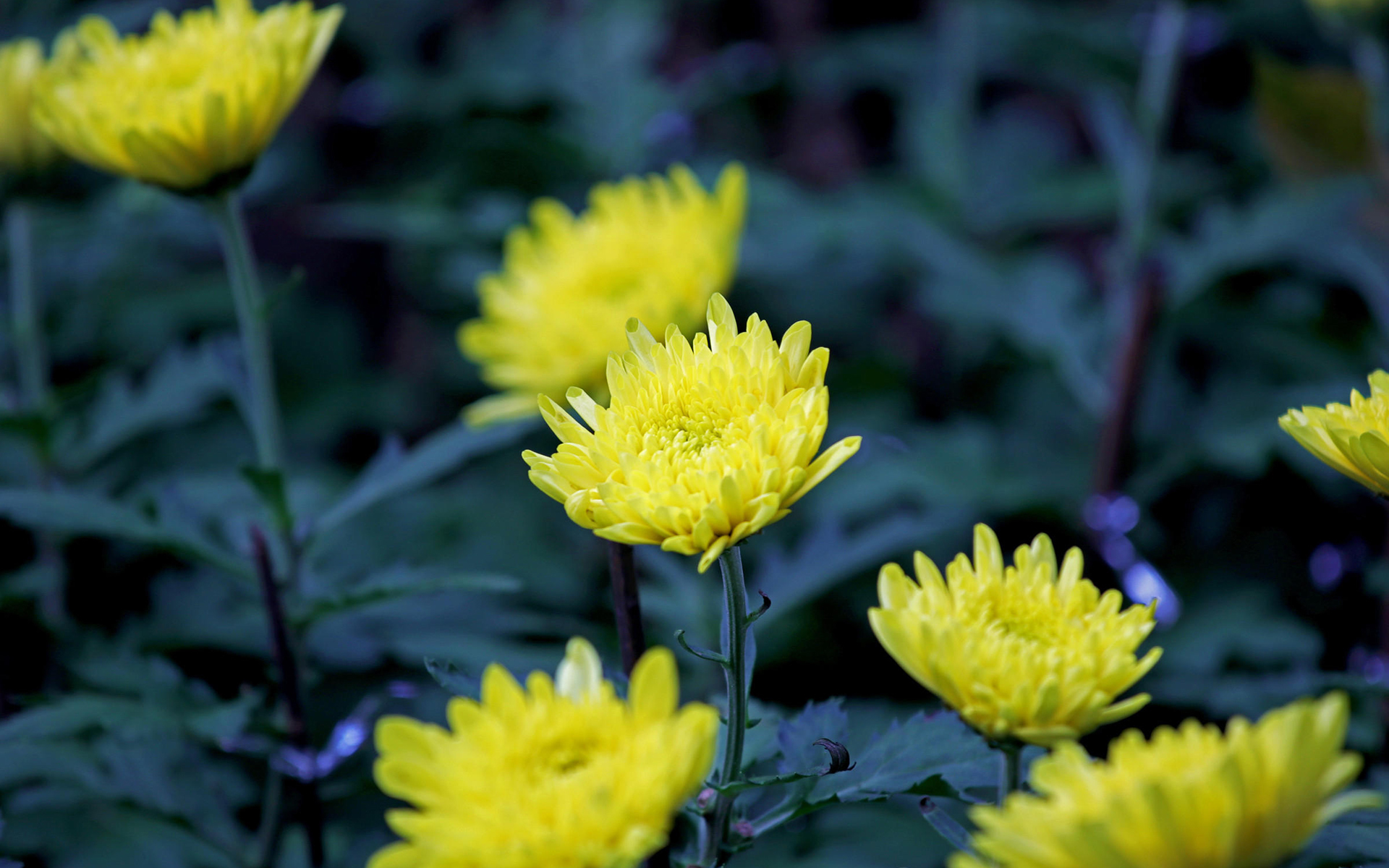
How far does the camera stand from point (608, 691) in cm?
59

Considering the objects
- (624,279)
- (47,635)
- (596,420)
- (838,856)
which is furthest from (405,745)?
(47,635)

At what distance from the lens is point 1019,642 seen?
0.59m

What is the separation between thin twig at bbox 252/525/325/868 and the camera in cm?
100

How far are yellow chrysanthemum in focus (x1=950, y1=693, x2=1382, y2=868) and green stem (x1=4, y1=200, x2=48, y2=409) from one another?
134cm

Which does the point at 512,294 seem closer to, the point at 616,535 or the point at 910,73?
the point at 616,535

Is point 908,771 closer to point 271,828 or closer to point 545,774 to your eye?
point 545,774

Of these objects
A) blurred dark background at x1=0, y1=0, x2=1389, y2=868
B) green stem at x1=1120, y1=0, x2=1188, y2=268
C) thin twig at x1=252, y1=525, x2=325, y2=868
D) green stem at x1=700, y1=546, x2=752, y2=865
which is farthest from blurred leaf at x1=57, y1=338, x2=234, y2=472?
green stem at x1=1120, y1=0, x2=1188, y2=268

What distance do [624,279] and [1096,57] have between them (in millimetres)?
1134

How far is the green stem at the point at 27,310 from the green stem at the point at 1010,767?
1282 millimetres

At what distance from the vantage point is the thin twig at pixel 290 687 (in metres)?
1.00

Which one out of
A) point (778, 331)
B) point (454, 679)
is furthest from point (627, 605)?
point (778, 331)

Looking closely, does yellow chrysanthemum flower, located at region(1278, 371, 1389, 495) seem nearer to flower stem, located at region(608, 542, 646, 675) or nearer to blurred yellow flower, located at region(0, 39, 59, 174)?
flower stem, located at region(608, 542, 646, 675)

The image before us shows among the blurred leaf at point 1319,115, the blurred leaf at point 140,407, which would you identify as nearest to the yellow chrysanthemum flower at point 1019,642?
the blurred leaf at point 140,407

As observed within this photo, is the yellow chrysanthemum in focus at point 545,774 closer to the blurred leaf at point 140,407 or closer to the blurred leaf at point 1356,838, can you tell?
the blurred leaf at point 1356,838
